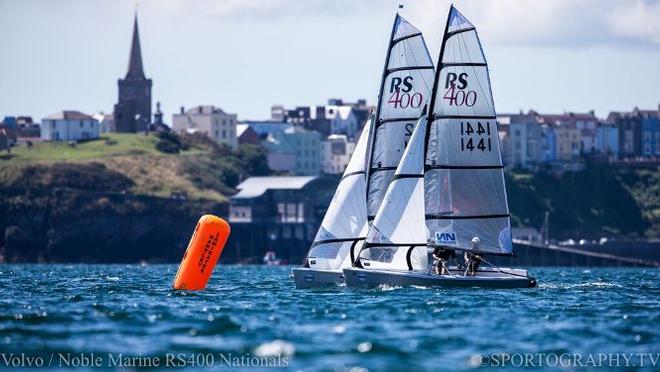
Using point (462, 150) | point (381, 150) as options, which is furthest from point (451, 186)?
point (381, 150)

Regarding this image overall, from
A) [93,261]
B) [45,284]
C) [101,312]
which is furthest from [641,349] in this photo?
[93,261]

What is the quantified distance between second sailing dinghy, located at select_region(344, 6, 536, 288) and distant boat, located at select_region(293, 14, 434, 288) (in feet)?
9.47

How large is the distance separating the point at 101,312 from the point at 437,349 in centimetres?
1526

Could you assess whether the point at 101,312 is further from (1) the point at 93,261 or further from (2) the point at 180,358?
(1) the point at 93,261

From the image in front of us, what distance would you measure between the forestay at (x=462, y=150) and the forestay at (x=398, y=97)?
137 inches

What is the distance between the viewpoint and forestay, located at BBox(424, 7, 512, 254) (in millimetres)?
68938

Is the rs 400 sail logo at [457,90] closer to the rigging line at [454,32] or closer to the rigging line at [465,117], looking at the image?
the rigging line at [465,117]

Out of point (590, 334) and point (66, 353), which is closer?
point (66, 353)

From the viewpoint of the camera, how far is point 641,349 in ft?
143

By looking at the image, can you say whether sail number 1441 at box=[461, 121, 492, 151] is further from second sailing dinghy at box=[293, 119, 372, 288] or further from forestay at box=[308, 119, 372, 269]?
second sailing dinghy at box=[293, 119, 372, 288]

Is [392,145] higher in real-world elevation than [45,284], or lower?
higher

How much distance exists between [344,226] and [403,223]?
4097 mm

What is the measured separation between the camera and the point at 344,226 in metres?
71.2

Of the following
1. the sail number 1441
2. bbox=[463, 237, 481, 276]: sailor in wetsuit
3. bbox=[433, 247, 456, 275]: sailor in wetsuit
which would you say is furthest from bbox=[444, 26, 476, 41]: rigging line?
bbox=[433, 247, 456, 275]: sailor in wetsuit
